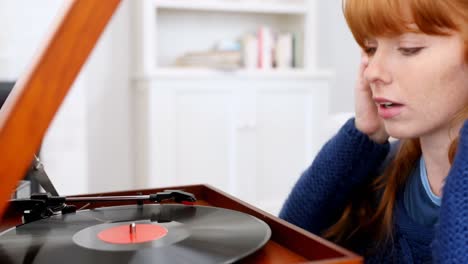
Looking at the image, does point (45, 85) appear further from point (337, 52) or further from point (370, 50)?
point (337, 52)

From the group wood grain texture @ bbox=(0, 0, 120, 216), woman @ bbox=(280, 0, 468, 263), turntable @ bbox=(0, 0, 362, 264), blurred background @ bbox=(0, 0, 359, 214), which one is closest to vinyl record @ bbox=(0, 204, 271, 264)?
Result: turntable @ bbox=(0, 0, 362, 264)

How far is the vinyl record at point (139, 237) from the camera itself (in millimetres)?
493

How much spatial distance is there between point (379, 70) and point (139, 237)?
16.5 inches

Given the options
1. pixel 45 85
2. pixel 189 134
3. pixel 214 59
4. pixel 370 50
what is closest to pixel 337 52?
pixel 214 59

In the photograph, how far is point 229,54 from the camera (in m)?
2.88

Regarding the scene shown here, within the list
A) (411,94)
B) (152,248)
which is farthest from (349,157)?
(152,248)

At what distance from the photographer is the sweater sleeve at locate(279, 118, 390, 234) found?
0.97 meters

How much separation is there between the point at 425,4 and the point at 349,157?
0.33 metres

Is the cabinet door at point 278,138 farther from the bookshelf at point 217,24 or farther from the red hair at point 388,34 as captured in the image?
the red hair at point 388,34

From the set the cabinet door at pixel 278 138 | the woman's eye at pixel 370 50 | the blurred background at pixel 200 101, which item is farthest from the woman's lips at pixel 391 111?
the cabinet door at pixel 278 138

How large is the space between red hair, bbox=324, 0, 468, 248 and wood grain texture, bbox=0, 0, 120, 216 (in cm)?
47

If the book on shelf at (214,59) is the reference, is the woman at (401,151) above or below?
below

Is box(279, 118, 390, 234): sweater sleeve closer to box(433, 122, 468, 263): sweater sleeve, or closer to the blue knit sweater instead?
the blue knit sweater

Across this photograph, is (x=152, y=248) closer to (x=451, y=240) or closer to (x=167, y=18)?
(x=451, y=240)
